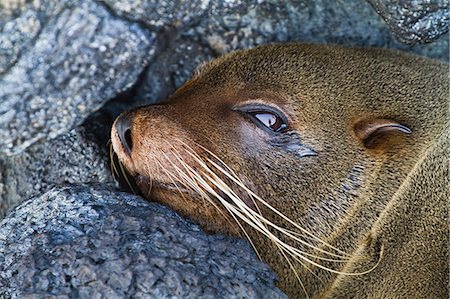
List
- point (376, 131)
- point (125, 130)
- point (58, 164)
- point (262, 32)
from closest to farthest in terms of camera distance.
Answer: point (125, 130) → point (376, 131) → point (58, 164) → point (262, 32)

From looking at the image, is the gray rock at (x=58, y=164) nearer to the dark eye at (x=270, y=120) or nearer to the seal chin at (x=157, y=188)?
the seal chin at (x=157, y=188)

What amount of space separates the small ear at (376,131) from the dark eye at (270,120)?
0.37 meters

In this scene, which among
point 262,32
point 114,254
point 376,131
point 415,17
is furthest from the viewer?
point 262,32

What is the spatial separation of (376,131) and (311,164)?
364mm

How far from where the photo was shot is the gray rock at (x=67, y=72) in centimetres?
316

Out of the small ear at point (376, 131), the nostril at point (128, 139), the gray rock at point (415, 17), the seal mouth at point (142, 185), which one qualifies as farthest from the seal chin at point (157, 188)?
the gray rock at point (415, 17)

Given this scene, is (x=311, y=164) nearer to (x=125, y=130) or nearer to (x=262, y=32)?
(x=125, y=130)

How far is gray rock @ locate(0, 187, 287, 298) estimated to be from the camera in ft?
8.90

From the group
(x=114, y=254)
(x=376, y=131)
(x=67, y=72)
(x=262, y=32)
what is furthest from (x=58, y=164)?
(x=376, y=131)

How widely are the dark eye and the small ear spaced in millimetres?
371

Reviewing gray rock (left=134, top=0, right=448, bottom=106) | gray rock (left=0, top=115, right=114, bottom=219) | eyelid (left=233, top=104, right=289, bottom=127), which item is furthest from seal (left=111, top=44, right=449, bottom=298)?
gray rock (left=0, top=115, right=114, bottom=219)

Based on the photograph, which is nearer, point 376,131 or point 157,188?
point 157,188

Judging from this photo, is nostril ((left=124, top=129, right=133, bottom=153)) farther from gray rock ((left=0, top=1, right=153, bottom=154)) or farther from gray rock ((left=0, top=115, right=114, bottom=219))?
gray rock ((left=0, top=115, right=114, bottom=219))

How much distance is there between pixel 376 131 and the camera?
337 cm
